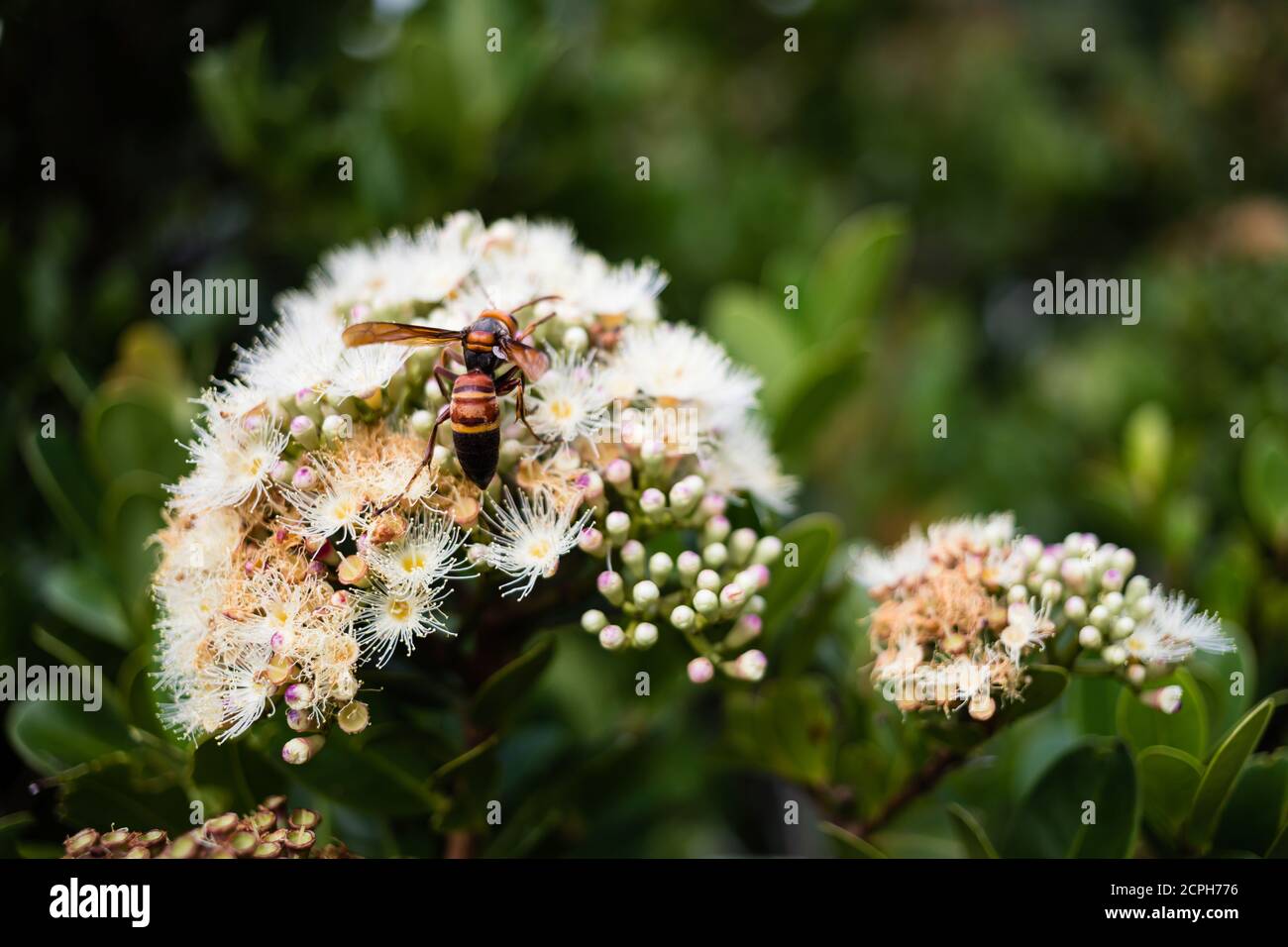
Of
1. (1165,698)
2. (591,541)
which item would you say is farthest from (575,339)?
(1165,698)

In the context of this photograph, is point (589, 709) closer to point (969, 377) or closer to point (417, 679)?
point (417, 679)

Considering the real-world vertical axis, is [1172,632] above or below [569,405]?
below

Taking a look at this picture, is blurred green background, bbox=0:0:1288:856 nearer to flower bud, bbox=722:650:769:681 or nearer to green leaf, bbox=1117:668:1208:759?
green leaf, bbox=1117:668:1208:759

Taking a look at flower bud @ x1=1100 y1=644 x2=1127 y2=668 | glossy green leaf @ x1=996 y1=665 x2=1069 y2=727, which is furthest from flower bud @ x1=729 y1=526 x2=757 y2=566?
flower bud @ x1=1100 y1=644 x2=1127 y2=668

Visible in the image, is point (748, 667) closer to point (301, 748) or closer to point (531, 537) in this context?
point (531, 537)

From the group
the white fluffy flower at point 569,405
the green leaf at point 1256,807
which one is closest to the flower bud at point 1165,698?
the green leaf at point 1256,807

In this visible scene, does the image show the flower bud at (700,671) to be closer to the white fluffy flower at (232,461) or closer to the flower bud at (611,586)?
the flower bud at (611,586)
